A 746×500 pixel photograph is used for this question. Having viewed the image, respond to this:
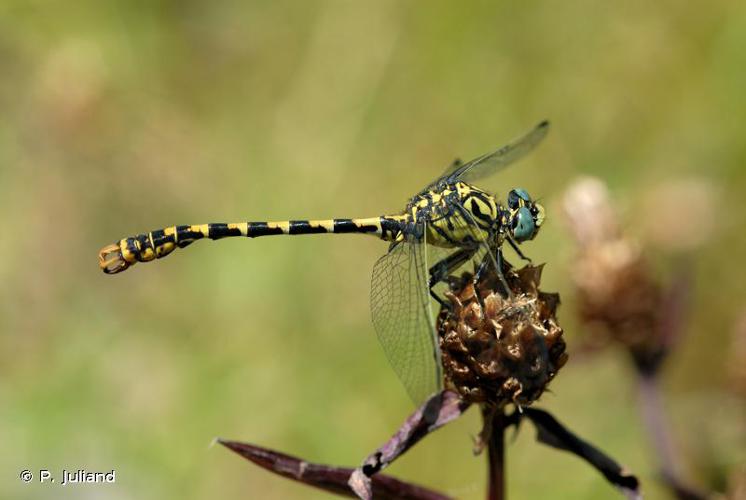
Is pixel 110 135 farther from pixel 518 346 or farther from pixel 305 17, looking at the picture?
pixel 518 346

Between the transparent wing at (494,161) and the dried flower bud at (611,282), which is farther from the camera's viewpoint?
the dried flower bud at (611,282)

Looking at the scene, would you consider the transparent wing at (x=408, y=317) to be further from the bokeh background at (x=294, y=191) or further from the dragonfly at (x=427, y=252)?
the bokeh background at (x=294, y=191)

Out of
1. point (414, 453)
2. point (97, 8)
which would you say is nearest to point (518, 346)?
point (414, 453)

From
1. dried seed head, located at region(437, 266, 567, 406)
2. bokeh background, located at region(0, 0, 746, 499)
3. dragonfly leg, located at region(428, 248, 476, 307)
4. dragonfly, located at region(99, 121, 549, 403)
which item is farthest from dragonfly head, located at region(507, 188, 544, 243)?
bokeh background, located at region(0, 0, 746, 499)

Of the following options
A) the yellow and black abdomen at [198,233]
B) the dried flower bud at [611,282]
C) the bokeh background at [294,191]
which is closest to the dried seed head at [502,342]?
the yellow and black abdomen at [198,233]

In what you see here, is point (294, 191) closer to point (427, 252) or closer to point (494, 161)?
point (494, 161)

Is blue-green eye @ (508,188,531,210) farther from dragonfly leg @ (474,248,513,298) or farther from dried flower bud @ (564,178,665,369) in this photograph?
dried flower bud @ (564,178,665,369)

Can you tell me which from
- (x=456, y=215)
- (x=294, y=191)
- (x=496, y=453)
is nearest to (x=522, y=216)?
(x=456, y=215)
